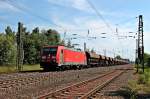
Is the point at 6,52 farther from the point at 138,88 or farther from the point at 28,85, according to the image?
the point at 138,88

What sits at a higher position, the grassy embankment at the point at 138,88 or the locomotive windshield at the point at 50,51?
the locomotive windshield at the point at 50,51

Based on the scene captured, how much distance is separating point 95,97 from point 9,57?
68.3 meters

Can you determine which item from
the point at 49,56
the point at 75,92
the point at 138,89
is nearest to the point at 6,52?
the point at 49,56

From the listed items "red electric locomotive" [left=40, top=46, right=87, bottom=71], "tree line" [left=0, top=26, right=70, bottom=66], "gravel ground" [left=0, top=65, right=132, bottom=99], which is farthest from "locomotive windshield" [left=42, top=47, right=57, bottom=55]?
"tree line" [left=0, top=26, right=70, bottom=66]

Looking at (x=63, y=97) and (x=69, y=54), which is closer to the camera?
(x=63, y=97)

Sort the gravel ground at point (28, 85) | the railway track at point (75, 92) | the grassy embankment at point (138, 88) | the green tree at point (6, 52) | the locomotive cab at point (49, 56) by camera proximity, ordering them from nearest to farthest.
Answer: the railway track at point (75, 92)
the gravel ground at point (28, 85)
the grassy embankment at point (138, 88)
the locomotive cab at point (49, 56)
the green tree at point (6, 52)

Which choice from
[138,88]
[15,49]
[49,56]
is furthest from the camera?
[15,49]

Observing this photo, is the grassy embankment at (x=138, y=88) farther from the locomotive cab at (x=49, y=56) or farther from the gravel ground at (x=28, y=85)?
the locomotive cab at (x=49, y=56)

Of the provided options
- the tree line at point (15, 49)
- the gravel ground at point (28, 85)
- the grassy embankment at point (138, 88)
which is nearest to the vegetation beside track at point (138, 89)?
the grassy embankment at point (138, 88)

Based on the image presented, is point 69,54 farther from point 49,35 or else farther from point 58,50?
point 49,35

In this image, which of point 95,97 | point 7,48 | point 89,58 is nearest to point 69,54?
point 89,58

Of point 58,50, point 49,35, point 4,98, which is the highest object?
point 49,35

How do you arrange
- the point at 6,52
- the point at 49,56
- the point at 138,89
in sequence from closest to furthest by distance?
the point at 138,89 → the point at 49,56 → the point at 6,52

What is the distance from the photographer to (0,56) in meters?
81.7
